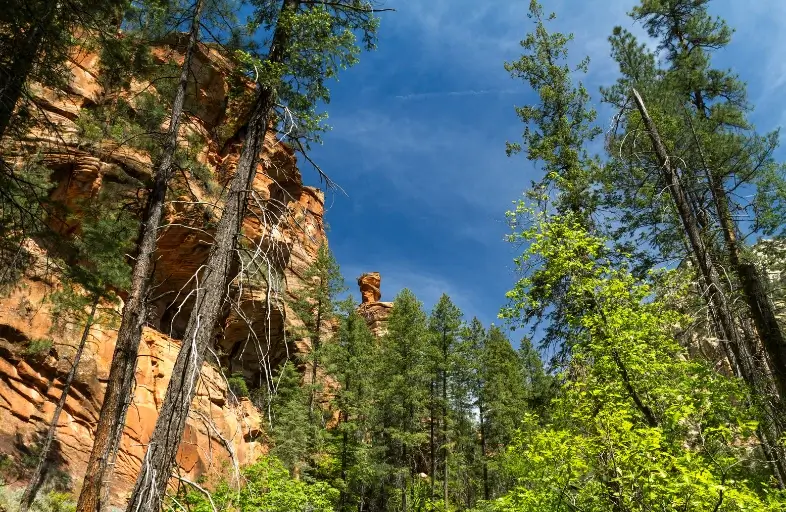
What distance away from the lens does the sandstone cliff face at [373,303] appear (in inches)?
2185

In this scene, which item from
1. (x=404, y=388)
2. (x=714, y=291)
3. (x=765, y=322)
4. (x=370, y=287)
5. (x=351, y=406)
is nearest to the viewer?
(x=765, y=322)

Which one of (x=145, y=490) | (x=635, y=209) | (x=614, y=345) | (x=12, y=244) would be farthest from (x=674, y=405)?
(x=12, y=244)

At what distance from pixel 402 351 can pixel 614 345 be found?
2215 cm

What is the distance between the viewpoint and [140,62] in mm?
8672

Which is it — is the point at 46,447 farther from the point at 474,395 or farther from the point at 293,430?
the point at 474,395

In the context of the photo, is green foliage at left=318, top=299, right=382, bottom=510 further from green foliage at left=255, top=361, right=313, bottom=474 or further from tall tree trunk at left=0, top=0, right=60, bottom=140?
tall tree trunk at left=0, top=0, right=60, bottom=140

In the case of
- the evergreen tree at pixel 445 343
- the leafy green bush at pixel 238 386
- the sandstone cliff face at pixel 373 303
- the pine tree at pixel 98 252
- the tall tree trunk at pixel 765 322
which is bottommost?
the tall tree trunk at pixel 765 322

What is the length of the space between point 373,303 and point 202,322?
180 ft

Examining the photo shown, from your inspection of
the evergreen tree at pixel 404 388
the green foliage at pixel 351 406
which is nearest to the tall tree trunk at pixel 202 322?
the green foliage at pixel 351 406

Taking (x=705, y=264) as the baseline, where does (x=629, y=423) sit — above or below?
below

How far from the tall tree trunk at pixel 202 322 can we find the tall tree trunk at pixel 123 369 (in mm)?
2297

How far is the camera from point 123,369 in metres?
7.21

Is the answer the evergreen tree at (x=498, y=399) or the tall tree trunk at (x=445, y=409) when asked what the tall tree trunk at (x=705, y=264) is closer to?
the tall tree trunk at (x=445, y=409)

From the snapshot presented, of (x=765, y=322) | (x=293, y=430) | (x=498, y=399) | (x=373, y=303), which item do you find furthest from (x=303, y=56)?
(x=373, y=303)
